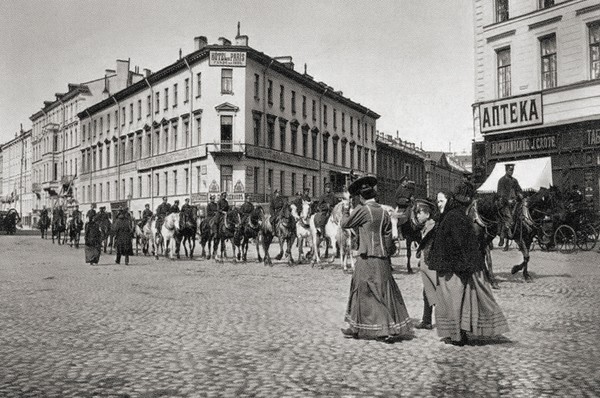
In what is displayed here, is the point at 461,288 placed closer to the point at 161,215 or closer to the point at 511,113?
the point at 161,215

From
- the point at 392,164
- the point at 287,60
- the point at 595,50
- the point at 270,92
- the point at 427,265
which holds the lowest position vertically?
the point at 427,265

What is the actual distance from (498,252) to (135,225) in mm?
15573

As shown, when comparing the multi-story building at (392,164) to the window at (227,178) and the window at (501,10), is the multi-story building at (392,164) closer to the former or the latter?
the window at (227,178)

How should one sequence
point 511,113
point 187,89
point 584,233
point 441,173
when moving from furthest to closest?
point 441,173 < point 187,89 < point 511,113 < point 584,233

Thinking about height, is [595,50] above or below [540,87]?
above

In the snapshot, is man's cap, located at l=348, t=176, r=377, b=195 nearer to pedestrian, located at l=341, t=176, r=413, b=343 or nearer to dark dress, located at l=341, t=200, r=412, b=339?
pedestrian, located at l=341, t=176, r=413, b=343

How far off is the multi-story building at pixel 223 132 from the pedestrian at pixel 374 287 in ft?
115

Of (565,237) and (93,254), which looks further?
(565,237)

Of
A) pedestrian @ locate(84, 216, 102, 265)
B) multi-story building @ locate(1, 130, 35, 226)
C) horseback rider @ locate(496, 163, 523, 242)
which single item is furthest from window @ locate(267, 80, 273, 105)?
multi-story building @ locate(1, 130, 35, 226)

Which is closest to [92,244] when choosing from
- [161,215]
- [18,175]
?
[161,215]

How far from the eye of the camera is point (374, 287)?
21.9 feet

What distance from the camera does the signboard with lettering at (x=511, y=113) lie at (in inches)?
929

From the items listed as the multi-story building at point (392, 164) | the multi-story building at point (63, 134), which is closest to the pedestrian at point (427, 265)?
the multi-story building at point (392, 164)

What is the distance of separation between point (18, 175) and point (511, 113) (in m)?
90.6
